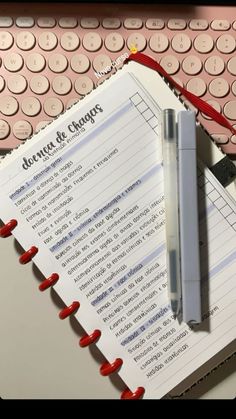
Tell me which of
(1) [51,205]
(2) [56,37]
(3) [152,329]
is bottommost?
(3) [152,329]

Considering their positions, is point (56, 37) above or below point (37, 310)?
above

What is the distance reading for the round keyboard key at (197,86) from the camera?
530 millimetres

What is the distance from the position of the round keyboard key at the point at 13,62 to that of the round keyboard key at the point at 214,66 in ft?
0.60

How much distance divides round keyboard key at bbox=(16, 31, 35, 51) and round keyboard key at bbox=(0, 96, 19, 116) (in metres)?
0.05

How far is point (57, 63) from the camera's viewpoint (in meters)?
0.53

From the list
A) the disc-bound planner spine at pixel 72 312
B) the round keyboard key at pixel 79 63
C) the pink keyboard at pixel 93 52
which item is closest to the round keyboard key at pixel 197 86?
the pink keyboard at pixel 93 52

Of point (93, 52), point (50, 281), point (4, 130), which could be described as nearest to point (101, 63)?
point (93, 52)

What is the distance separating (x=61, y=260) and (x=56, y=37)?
0.22 metres

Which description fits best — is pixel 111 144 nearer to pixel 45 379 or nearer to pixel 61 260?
pixel 61 260

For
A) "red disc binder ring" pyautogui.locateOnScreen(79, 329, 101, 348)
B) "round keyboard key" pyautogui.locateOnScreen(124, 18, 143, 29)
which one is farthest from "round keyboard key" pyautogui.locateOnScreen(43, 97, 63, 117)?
"red disc binder ring" pyautogui.locateOnScreen(79, 329, 101, 348)

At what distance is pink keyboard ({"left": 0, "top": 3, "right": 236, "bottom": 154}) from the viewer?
53 cm

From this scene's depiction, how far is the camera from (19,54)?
21.0 inches

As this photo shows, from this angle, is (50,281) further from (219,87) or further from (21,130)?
(219,87)
